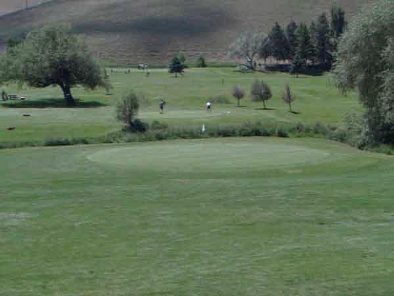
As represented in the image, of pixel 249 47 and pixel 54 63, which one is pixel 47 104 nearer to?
pixel 54 63

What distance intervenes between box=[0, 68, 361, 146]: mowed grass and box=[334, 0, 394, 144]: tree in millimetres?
8638

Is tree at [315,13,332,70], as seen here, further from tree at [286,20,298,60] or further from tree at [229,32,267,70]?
tree at [229,32,267,70]

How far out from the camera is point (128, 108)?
57.6 m

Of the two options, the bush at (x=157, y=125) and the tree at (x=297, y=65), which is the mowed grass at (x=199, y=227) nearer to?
the bush at (x=157, y=125)

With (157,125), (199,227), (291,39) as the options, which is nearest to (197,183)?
(199,227)

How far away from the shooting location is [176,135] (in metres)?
53.8

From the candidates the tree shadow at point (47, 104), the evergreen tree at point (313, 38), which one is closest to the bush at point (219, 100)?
the tree shadow at point (47, 104)

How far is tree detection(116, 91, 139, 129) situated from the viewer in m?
57.5

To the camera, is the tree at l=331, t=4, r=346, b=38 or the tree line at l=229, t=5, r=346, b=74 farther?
the tree at l=331, t=4, r=346, b=38

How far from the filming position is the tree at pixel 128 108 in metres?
57.5

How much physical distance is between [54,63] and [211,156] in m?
48.2

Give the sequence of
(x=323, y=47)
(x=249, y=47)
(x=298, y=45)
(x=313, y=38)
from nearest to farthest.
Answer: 1. (x=298, y=45)
2. (x=323, y=47)
3. (x=313, y=38)
4. (x=249, y=47)

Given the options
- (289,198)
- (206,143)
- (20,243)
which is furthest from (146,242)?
(206,143)

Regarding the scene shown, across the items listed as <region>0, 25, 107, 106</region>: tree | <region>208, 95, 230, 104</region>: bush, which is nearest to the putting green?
<region>208, 95, 230, 104</region>: bush
